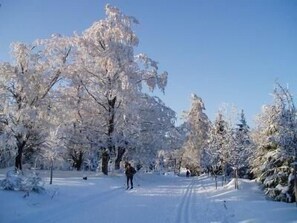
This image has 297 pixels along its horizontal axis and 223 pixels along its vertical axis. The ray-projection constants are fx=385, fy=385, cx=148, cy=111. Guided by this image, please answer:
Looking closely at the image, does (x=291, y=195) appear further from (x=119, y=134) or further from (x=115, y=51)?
(x=115, y=51)

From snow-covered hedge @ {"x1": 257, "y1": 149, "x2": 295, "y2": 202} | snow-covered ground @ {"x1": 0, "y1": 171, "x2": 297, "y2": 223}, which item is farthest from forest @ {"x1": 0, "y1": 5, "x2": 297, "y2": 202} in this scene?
snow-covered ground @ {"x1": 0, "y1": 171, "x2": 297, "y2": 223}

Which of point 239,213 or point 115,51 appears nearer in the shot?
point 239,213

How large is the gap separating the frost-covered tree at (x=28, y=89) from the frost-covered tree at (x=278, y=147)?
58.5 feet

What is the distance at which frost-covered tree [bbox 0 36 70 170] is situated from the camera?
100 ft

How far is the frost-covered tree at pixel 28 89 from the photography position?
30.5 meters

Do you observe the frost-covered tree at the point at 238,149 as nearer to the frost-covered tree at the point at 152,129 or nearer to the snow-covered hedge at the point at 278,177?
the snow-covered hedge at the point at 278,177

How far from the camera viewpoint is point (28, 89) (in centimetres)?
3216

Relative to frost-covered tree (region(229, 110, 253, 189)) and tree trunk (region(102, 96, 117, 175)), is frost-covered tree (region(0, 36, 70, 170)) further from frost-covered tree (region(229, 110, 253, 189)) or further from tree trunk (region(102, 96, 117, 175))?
frost-covered tree (region(229, 110, 253, 189))

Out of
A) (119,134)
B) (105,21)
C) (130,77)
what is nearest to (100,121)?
(119,134)

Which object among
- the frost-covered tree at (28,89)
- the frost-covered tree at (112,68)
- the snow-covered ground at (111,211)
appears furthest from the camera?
the frost-covered tree at (112,68)

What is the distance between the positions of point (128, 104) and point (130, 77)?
2.45 m

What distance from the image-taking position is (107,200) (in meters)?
17.4

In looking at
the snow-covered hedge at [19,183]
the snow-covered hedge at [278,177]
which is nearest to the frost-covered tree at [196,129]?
the snow-covered hedge at [278,177]

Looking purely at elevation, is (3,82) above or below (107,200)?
above
